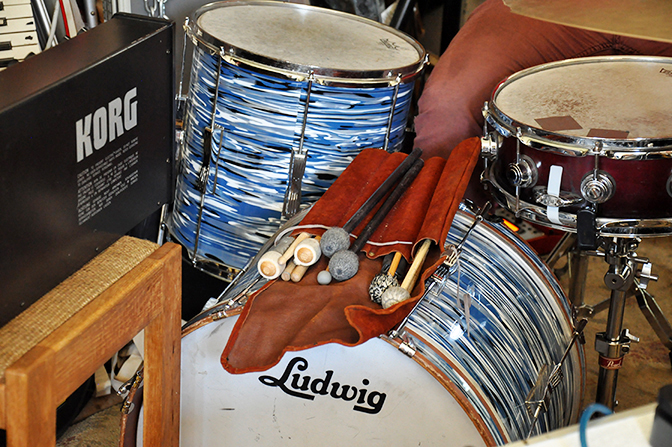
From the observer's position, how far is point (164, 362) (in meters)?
0.95

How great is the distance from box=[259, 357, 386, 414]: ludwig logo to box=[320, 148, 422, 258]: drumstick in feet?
0.61

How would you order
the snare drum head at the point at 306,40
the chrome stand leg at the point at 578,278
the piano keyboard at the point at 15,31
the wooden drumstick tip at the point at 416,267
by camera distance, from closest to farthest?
the wooden drumstick tip at the point at 416,267 < the snare drum head at the point at 306,40 < the chrome stand leg at the point at 578,278 < the piano keyboard at the point at 15,31

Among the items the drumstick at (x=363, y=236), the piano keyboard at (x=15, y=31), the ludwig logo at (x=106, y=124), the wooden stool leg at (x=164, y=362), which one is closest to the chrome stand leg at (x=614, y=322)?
the drumstick at (x=363, y=236)

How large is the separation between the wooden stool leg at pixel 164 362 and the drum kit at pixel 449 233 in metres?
0.05

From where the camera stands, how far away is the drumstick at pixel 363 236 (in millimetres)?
1010

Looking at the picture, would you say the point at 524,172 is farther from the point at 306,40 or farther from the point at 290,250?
the point at 306,40

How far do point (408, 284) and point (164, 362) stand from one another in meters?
0.37

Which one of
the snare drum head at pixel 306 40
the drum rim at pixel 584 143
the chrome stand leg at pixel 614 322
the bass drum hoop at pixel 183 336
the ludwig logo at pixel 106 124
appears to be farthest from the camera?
the snare drum head at pixel 306 40

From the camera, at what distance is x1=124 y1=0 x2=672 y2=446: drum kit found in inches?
37.7

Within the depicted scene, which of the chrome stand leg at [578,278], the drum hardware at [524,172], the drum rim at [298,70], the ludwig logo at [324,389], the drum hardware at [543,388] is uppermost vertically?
the drum rim at [298,70]

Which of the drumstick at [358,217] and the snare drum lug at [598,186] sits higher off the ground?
the snare drum lug at [598,186]

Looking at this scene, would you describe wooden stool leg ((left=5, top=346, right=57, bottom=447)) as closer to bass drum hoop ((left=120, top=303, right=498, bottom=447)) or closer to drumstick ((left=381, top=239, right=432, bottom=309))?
bass drum hoop ((left=120, top=303, right=498, bottom=447))

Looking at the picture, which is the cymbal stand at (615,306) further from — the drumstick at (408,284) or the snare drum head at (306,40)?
the snare drum head at (306,40)

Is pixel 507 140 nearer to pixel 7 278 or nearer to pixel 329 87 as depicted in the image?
pixel 329 87
